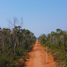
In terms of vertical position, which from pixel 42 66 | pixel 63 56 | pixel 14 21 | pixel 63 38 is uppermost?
pixel 14 21

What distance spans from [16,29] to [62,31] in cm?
1016

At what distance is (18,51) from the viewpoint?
12867 millimetres

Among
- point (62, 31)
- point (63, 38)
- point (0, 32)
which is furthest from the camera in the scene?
point (62, 31)

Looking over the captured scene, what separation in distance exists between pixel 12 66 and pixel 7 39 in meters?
7.61

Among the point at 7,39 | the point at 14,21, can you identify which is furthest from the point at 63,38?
the point at 7,39

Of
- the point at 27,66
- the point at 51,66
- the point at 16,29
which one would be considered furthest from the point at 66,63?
the point at 16,29

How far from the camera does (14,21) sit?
12.6 m

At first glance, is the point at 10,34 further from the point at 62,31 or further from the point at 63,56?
the point at 62,31

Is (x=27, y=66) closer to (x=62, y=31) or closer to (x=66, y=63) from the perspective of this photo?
(x=66, y=63)

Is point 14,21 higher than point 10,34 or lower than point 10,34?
higher

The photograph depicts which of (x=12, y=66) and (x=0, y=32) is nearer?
(x=12, y=66)

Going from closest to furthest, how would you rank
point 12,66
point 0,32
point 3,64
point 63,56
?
point 3,64 < point 12,66 < point 63,56 < point 0,32

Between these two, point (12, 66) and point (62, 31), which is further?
point (62, 31)

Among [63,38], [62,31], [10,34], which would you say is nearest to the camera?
[10,34]
